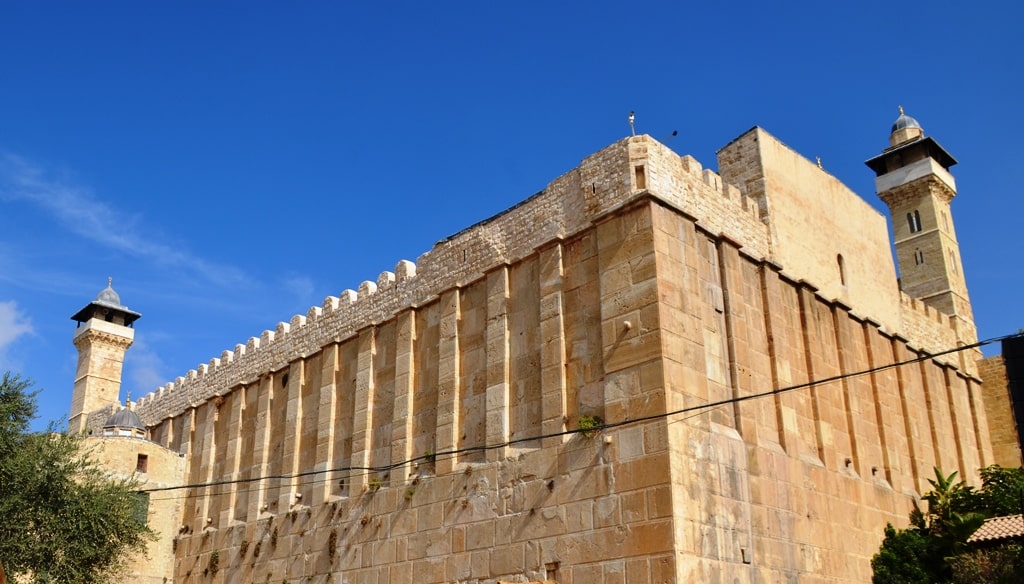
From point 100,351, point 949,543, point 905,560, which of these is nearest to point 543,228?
point 905,560

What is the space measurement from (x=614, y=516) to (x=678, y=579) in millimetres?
1329

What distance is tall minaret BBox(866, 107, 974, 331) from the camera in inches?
1122

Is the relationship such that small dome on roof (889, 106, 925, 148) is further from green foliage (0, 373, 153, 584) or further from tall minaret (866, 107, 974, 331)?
green foliage (0, 373, 153, 584)

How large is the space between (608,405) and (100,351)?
2493 centimetres

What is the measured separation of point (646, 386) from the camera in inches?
516

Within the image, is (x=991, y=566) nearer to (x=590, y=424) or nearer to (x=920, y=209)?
(x=590, y=424)

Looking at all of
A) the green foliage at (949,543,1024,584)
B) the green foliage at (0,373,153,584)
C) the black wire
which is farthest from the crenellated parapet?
the green foliage at (949,543,1024,584)

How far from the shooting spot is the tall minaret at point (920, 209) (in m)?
28.5

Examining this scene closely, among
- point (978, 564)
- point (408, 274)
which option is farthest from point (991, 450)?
point (408, 274)

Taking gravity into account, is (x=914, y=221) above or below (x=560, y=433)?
above

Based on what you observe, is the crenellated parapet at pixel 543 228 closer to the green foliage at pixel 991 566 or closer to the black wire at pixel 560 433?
the black wire at pixel 560 433

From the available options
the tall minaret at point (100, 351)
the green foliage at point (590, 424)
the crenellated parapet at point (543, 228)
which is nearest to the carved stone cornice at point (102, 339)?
the tall minaret at point (100, 351)

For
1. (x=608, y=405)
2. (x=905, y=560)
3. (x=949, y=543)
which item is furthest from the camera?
(x=905, y=560)

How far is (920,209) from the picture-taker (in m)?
30.2
